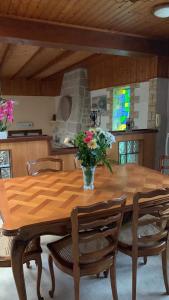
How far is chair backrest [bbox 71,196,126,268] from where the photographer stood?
135 centimetres

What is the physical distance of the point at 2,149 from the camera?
3021 mm

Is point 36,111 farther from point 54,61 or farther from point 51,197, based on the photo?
point 51,197

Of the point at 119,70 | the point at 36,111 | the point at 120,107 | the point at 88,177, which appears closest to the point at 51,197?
the point at 88,177

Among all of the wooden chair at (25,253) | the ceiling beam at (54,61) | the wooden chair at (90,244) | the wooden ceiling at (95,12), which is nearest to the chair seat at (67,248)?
the wooden chair at (90,244)

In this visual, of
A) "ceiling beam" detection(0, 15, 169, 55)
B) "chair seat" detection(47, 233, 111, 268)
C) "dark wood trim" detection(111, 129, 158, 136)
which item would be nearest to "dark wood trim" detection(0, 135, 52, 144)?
"dark wood trim" detection(111, 129, 158, 136)

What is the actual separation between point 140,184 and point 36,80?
21.1 feet

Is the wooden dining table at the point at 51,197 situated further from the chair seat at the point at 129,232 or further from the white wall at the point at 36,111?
the white wall at the point at 36,111

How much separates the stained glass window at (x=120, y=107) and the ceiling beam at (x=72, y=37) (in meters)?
1.25

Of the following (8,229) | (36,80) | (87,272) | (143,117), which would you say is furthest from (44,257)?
(36,80)

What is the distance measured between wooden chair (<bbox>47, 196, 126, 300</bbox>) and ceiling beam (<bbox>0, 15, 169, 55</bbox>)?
2443mm

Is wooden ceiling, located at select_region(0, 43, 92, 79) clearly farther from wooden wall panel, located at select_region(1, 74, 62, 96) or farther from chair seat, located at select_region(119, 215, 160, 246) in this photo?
chair seat, located at select_region(119, 215, 160, 246)

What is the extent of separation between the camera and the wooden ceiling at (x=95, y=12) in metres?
2.52

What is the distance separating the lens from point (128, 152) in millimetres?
4008

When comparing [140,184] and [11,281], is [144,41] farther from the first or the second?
[11,281]
